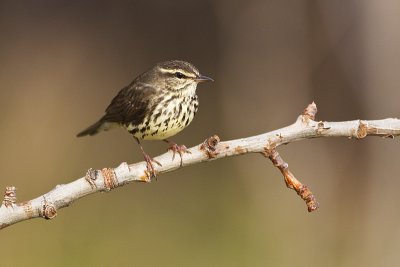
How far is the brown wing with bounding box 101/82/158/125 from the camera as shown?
5.62 m

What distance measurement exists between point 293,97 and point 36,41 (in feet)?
14.4

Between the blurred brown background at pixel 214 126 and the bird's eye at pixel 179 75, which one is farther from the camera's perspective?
the blurred brown background at pixel 214 126

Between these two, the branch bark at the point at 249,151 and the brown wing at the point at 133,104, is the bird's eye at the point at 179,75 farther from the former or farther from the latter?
the branch bark at the point at 249,151

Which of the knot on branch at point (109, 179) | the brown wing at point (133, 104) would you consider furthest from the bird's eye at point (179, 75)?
the knot on branch at point (109, 179)

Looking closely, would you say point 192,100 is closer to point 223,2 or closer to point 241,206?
point 241,206

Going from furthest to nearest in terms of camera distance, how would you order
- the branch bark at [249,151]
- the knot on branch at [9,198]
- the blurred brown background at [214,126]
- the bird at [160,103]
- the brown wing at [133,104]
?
the blurred brown background at [214,126], the brown wing at [133,104], the bird at [160,103], the branch bark at [249,151], the knot on branch at [9,198]

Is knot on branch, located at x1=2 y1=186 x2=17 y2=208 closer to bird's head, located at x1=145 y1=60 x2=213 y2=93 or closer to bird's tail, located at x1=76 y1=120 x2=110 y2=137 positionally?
bird's head, located at x1=145 y1=60 x2=213 y2=93

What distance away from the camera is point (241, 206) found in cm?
1080

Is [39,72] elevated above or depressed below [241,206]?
above

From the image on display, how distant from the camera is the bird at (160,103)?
5.49m

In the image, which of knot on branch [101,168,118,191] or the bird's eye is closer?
knot on branch [101,168,118,191]

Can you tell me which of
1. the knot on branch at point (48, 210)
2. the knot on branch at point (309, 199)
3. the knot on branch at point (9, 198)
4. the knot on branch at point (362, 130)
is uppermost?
the knot on branch at point (362, 130)

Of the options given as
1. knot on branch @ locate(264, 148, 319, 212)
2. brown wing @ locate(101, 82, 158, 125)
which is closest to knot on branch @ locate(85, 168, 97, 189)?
knot on branch @ locate(264, 148, 319, 212)

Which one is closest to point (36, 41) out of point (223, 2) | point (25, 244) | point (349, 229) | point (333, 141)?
point (223, 2)
